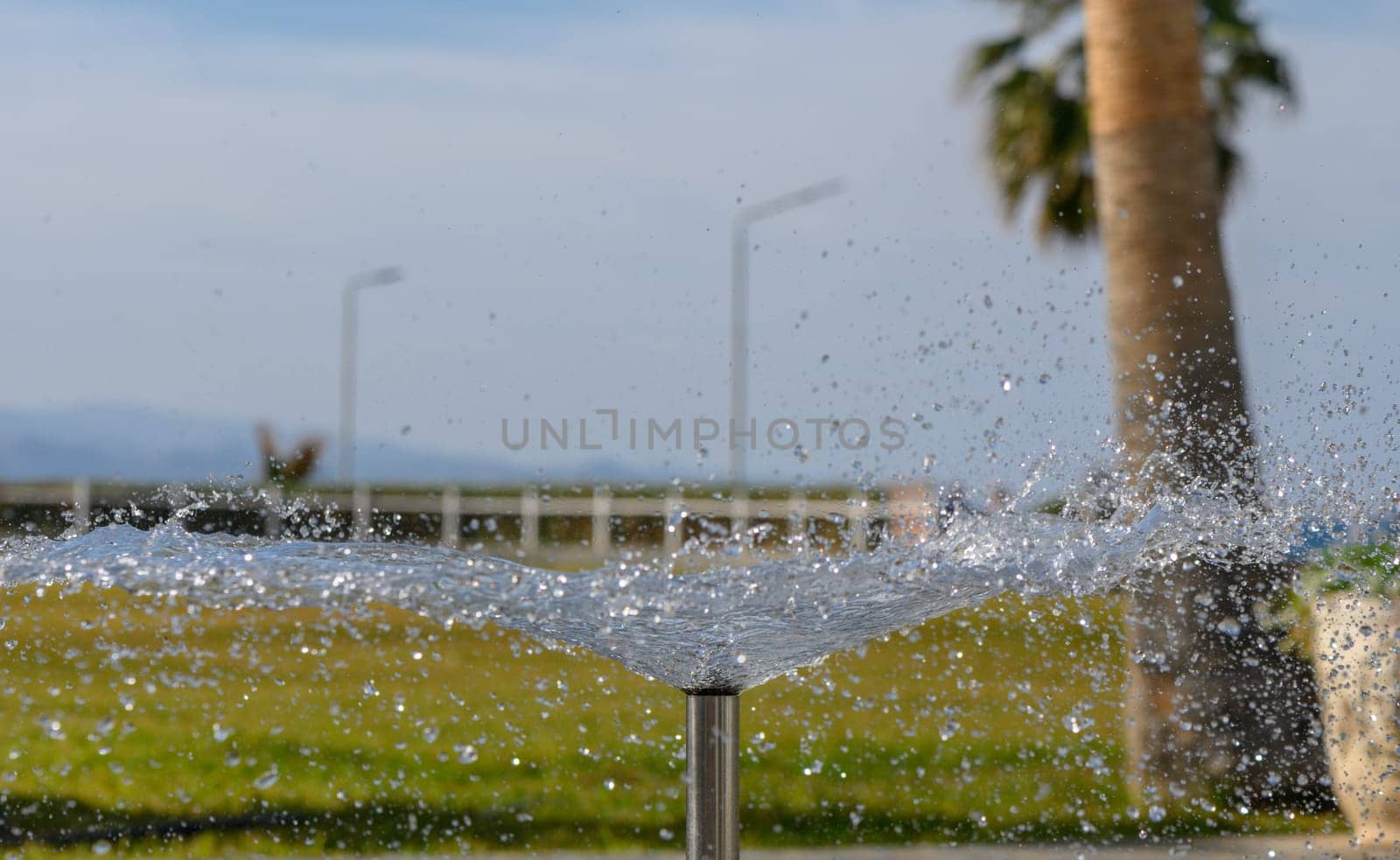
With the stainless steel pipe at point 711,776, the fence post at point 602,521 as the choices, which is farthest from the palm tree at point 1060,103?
the stainless steel pipe at point 711,776

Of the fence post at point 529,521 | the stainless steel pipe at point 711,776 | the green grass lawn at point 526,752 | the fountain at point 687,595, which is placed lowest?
the green grass lawn at point 526,752

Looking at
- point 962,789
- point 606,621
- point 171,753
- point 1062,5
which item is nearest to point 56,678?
point 171,753

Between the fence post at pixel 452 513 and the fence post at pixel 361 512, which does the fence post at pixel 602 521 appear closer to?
the fence post at pixel 452 513

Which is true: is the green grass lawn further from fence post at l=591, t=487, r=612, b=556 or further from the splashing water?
fence post at l=591, t=487, r=612, b=556

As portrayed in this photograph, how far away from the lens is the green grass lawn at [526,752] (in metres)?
5.25

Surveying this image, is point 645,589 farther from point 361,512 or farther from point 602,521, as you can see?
point 361,512

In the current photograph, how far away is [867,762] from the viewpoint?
6.34 m

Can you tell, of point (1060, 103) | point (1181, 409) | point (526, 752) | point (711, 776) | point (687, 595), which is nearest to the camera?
point (711, 776)

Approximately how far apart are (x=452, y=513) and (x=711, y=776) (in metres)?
15.3

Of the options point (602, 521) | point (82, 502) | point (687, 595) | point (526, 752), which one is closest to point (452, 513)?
point (602, 521)

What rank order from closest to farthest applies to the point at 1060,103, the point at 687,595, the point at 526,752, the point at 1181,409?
1. the point at 687,595
2. the point at 1181,409
3. the point at 526,752
4. the point at 1060,103

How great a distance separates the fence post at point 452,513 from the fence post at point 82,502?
4.02 m

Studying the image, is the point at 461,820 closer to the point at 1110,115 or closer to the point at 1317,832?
the point at 1317,832

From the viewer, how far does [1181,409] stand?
5844mm
